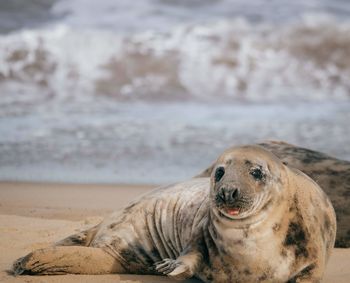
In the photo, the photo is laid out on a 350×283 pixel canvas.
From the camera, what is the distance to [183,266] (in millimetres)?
4449

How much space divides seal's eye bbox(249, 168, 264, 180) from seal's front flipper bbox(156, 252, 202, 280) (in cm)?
49

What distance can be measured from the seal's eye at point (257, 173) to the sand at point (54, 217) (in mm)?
802

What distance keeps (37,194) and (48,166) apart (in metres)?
1.39

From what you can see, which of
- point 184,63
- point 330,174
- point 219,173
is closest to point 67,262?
point 219,173

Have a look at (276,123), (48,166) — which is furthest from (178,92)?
(48,166)

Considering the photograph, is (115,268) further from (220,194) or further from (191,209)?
(220,194)

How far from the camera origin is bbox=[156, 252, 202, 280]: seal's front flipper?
4410 millimetres

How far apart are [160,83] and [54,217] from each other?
7620 millimetres

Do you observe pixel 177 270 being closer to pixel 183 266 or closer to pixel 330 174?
pixel 183 266

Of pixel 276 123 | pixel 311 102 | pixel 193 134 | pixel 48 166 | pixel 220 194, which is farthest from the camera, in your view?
pixel 311 102

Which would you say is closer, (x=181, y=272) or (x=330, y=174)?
(x=181, y=272)

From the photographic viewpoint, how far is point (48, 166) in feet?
32.7

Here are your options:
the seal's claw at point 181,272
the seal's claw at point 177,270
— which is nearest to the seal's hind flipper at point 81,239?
the seal's claw at point 177,270

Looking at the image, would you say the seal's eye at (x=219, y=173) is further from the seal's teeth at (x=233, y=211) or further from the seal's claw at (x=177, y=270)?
the seal's claw at (x=177, y=270)
